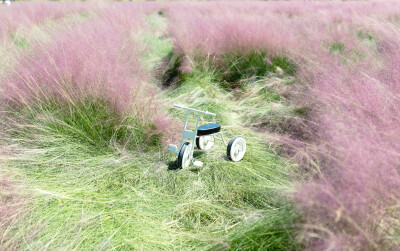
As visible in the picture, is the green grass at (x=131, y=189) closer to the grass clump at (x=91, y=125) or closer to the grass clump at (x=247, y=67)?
the grass clump at (x=91, y=125)

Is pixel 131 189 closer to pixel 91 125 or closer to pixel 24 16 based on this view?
pixel 91 125

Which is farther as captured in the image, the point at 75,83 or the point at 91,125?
the point at 75,83

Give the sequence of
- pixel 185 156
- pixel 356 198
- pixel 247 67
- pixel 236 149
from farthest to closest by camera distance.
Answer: pixel 247 67
pixel 236 149
pixel 185 156
pixel 356 198

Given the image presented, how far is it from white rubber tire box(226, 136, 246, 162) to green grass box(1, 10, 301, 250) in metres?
0.06

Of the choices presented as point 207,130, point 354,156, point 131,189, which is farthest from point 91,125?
point 354,156

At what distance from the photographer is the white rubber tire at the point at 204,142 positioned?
7.68 ft

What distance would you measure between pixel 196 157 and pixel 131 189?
1.85 ft

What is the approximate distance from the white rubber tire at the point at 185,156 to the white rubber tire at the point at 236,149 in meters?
0.25

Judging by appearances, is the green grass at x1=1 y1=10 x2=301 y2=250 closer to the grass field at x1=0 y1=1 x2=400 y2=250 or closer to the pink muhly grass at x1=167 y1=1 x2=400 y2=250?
the grass field at x1=0 y1=1 x2=400 y2=250

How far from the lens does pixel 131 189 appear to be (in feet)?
6.58

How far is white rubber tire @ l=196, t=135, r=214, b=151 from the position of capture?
2.34m

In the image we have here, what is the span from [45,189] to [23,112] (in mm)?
763

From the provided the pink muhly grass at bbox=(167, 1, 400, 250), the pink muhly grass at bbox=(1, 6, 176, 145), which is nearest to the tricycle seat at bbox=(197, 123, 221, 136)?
the pink muhly grass at bbox=(1, 6, 176, 145)

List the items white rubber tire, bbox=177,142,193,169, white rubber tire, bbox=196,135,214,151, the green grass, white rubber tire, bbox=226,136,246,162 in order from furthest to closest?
white rubber tire, bbox=196,135,214,151 < white rubber tire, bbox=226,136,246,162 < white rubber tire, bbox=177,142,193,169 < the green grass
